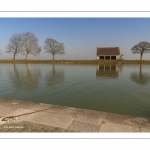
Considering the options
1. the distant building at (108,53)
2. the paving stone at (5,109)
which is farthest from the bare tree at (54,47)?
the paving stone at (5,109)

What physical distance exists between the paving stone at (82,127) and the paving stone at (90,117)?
0.19 metres

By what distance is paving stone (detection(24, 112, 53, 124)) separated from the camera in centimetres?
411

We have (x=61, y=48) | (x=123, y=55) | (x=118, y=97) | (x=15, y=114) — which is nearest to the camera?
(x=15, y=114)

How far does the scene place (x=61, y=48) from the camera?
54.7 metres

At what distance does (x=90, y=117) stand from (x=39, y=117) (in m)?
1.69

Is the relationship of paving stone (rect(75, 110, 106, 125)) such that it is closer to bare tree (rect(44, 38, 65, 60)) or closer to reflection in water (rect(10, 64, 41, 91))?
reflection in water (rect(10, 64, 41, 91))

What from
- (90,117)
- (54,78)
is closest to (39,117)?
(90,117)

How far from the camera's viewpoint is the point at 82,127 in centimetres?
375

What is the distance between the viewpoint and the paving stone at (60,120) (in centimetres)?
389

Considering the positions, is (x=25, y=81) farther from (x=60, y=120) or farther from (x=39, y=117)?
(x=60, y=120)

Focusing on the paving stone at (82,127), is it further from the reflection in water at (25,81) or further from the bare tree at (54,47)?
the bare tree at (54,47)
